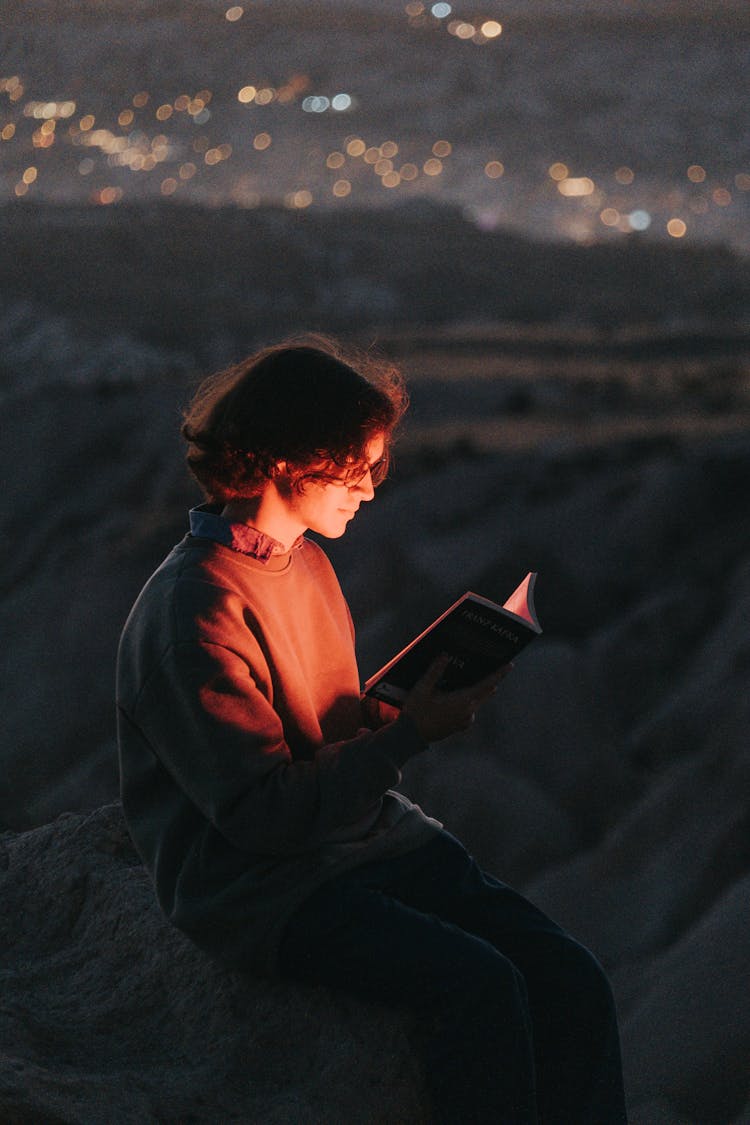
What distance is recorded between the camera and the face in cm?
235

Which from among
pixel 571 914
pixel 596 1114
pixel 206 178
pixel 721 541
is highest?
pixel 206 178

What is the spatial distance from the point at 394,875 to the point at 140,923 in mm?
767

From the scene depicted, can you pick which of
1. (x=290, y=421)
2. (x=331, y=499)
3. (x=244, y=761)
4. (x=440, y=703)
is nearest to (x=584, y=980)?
(x=440, y=703)

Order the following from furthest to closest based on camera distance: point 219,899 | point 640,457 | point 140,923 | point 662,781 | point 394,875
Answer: point 640,457 → point 662,781 → point 140,923 → point 394,875 → point 219,899

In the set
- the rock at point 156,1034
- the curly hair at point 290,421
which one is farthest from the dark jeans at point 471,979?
the curly hair at point 290,421

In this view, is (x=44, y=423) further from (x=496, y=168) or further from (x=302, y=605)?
(x=496, y=168)

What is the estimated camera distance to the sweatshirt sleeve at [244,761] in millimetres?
2092

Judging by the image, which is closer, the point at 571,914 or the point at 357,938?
the point at 357,938

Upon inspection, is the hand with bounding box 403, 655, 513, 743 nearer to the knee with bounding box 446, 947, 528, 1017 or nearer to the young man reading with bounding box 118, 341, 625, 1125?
the young man reading with bounding box 118, 341, 625, 1125

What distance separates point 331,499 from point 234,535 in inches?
7.8

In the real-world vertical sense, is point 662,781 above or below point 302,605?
below

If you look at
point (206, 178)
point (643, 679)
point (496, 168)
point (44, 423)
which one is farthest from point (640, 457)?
point (496, 168)

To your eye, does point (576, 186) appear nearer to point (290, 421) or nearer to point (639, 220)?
point (639, 220)

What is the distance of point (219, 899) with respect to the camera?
85.6 inches
